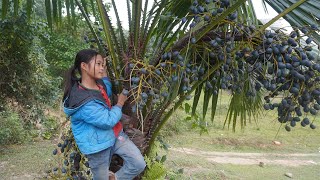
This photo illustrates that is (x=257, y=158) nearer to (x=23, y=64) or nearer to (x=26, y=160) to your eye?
(x=26, y=160)

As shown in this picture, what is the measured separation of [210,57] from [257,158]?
699 centimetres

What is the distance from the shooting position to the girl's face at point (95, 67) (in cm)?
217

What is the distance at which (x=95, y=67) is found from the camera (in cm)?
217

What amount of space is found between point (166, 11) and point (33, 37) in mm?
3609

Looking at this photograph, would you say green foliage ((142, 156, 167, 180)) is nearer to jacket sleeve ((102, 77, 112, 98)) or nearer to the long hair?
jacket sleeve ((102, 77, 112, 98))

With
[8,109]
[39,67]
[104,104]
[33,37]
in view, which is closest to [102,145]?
[104,104]

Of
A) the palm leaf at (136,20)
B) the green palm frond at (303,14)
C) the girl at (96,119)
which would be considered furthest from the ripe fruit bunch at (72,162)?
the green palm frond at (303,14)

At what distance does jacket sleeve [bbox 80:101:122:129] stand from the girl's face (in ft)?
0.51

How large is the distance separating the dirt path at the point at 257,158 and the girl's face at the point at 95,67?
6.18m

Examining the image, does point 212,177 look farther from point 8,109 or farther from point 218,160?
point 8,109

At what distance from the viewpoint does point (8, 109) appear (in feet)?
23.9

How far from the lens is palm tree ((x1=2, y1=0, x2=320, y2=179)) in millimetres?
1704

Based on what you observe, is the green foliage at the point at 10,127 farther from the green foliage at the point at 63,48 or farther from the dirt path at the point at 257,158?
the dirt path at the point at 257,158

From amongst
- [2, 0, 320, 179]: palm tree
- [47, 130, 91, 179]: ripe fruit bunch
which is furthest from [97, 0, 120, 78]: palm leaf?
[47, 130, 91, 179]: ripe fruit bunch
